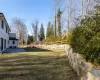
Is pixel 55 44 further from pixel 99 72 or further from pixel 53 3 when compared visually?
pixel 99 72

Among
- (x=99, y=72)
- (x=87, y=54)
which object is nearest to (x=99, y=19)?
(x=87, y=54)

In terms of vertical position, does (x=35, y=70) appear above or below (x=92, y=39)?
below

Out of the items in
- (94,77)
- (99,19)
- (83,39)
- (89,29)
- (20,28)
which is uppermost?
(20,28)

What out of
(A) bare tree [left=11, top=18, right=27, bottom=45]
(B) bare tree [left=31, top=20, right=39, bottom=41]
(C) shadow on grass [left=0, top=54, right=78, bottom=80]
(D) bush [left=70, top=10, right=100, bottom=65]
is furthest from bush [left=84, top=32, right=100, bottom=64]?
(B) bare tree [left=31, top=20, right=39, bottom=41]

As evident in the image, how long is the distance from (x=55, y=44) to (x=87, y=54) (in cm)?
2058

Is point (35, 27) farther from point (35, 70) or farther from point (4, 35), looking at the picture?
point (35, 70)

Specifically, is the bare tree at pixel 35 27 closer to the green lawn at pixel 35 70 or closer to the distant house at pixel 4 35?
the distant house at pixel 4 35

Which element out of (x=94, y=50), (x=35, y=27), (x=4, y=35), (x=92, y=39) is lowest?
(x=94, y=50)

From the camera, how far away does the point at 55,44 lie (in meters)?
24.8

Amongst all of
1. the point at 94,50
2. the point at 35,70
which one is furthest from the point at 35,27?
the point at 94,50

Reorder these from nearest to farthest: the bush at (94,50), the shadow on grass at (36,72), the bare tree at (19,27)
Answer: the bush at (94,50) → the shadow on grass at (36,72) → the bare tree at (19,27)

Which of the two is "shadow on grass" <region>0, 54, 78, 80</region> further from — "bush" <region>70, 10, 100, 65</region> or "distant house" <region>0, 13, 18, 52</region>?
"distant house" <region>0, 13, 18, 52</region>

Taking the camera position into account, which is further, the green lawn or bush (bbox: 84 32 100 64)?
the green lawn

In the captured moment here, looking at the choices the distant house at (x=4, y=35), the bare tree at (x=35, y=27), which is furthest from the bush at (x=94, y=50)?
the bare tree at (x=35, y=27)
